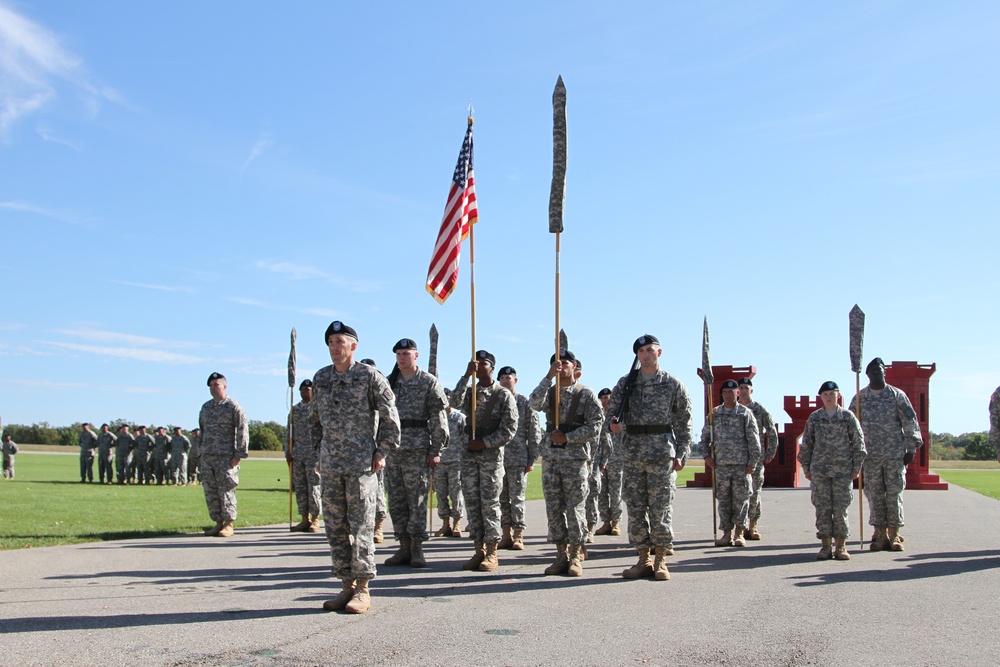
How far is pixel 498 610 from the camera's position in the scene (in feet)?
21.4

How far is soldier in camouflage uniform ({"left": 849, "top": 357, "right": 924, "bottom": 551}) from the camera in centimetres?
1077

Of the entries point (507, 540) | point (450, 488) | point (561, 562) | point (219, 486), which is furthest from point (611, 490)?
point (219, 486)

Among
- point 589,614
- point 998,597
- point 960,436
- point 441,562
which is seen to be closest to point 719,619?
point 589,614

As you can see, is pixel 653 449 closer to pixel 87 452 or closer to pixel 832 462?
pixel 832 462

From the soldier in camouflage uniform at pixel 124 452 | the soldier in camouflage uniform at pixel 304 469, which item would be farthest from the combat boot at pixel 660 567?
the soldier in camouflage uniform at pixel 124 452

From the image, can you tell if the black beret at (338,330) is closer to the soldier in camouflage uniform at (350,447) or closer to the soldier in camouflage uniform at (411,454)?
the soldier in camouflage uniform at (350,447)

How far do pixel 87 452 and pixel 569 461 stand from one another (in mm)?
24769

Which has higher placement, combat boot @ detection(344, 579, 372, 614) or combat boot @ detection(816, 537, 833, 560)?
combat boot @ detection(344, 579, 372, 614)

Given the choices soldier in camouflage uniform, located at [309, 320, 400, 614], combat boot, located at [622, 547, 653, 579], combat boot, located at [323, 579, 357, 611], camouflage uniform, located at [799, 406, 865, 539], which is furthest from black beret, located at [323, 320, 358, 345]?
camouflage uniform, located at [799, 406, 865, 539]

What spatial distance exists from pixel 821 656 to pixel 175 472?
28829mm

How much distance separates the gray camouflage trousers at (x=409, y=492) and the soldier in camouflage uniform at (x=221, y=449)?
366cm

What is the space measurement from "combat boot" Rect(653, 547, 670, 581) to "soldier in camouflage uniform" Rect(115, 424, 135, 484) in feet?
84.2

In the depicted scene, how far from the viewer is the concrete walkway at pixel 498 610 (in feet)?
16.9

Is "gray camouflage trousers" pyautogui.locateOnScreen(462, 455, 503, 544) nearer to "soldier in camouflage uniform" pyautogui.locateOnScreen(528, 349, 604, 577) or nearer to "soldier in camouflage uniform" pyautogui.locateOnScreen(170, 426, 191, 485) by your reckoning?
"soldier in camouflage uniform" pyautogui.locateOnScreen(528, 349, 604, 577)
